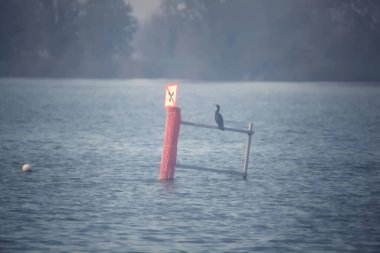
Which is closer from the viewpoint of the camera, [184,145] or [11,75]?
[184,145]

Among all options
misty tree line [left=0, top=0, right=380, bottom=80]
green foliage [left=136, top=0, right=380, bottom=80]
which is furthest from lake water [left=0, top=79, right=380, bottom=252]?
misty tree line [left=0, top=0, right=380, bottom=80]

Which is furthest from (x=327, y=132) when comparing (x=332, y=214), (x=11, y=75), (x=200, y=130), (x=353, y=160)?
(x=11, y=75)

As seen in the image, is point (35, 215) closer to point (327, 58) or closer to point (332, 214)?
point (332, 214)

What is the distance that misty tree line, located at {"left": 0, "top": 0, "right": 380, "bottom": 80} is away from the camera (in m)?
111

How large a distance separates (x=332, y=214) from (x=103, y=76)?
114 metres

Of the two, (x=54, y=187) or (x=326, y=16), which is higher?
(x=326, y=16)

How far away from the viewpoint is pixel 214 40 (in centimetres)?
11794

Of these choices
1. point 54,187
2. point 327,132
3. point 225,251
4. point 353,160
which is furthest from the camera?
point 327,132

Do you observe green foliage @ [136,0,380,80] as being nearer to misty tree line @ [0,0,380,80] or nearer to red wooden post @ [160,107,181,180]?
misty tree line @ [0,0,380,80]

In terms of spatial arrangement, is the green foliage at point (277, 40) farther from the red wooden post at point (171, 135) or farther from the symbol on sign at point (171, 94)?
the symbol on sign at point (171, 94)

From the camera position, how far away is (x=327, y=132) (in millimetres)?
38156

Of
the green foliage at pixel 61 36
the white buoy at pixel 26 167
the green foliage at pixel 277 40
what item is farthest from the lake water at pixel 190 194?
the green foliage at pixel 61 36

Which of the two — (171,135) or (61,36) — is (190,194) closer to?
(171,135)

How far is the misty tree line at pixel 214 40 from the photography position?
111000 mm
